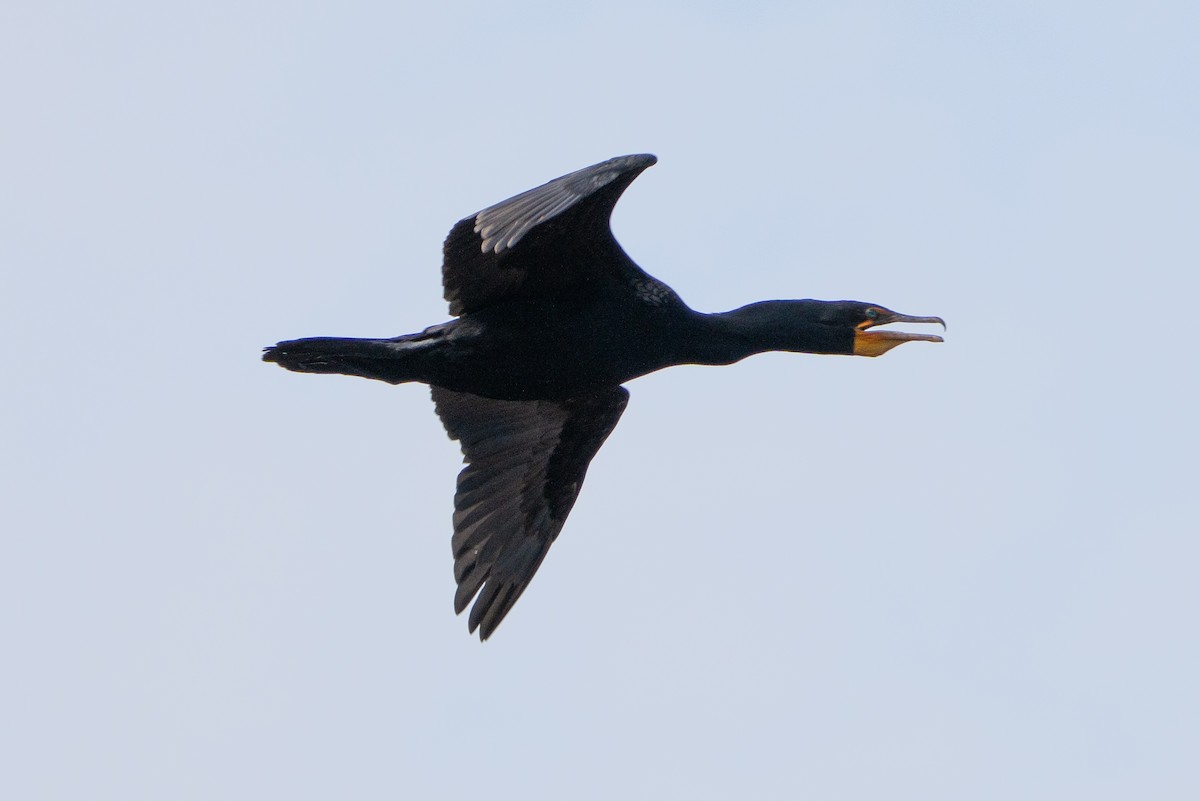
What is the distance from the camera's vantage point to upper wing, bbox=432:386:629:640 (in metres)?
11.8

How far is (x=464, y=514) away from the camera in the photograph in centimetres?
1179

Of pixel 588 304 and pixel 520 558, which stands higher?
pixel 588 304

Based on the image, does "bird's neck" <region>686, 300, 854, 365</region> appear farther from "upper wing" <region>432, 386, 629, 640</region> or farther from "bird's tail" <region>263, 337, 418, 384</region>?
"bird's tail" <region>263, 337, 418, 384</region>

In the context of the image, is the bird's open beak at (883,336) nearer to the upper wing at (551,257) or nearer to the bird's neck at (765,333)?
the bird's neck at (765,333)

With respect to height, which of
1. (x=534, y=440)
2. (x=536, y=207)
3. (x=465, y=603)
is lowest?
(x=465, y=603)

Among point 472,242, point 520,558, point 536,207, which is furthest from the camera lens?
point 520,558

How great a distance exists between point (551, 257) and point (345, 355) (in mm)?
1274

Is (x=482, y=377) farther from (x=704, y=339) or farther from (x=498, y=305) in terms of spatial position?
(x=704, y=339)

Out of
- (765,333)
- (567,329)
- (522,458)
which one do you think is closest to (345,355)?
(567,329)

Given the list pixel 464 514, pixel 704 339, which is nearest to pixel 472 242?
pixel 704 339

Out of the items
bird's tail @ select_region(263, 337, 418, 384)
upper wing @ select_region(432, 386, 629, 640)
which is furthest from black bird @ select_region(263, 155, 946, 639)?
upper wing @ select_region(432, 386, 629, 640)

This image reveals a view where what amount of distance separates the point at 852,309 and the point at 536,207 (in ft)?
9.15

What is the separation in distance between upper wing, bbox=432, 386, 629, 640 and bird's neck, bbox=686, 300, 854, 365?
53.0 inches

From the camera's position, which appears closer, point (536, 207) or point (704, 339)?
point (536, 207)
